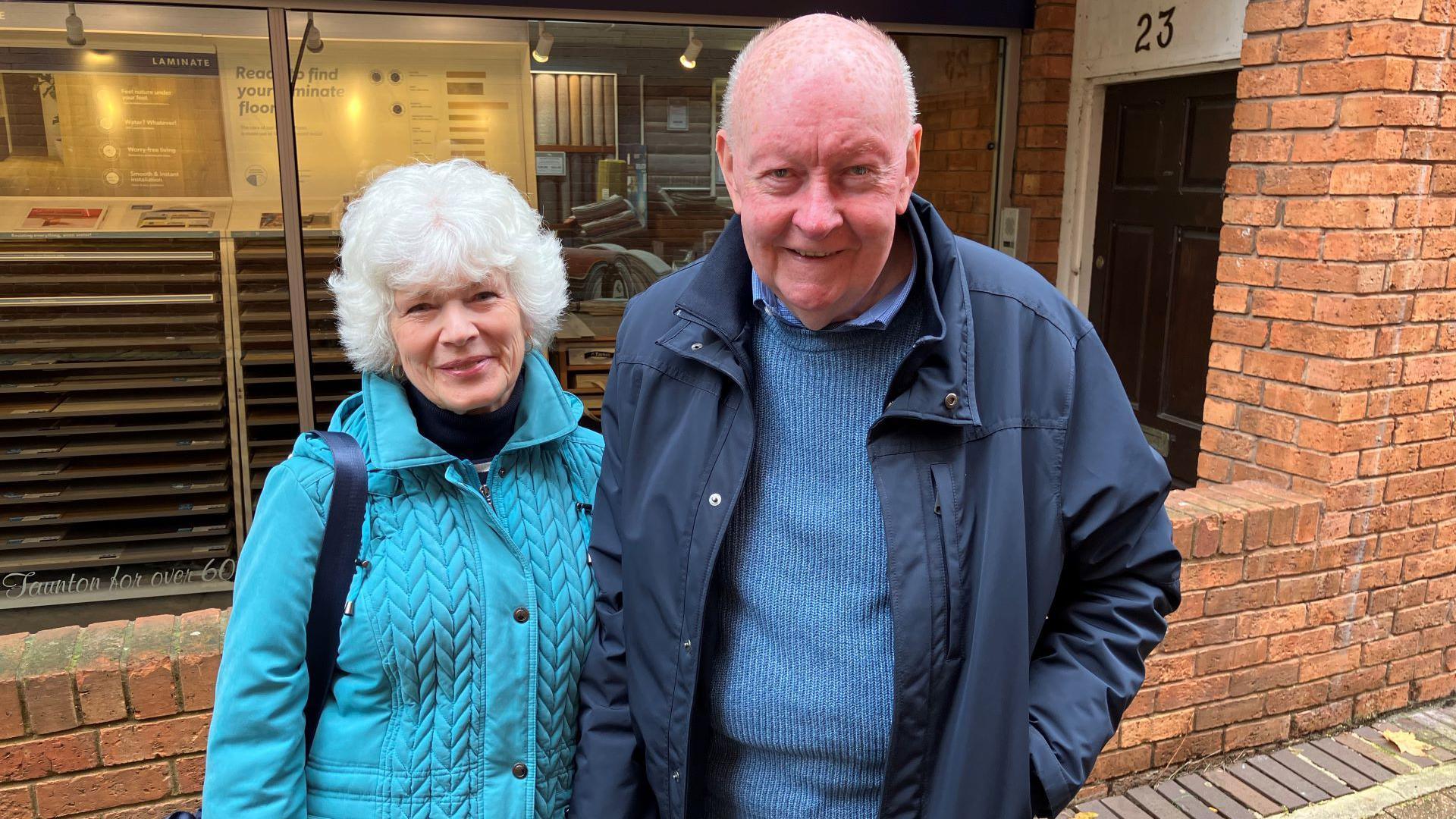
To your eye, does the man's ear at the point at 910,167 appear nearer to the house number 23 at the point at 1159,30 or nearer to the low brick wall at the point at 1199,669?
the low brick wall at the point at 1199,669

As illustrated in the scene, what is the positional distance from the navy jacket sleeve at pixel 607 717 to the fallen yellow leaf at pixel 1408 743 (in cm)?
314

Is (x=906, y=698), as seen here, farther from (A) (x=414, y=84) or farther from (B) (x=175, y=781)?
(A) (x=414, y=84)

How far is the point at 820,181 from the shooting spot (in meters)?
1.48

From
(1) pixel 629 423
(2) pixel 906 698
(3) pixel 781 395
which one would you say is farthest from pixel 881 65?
(2) pixel 906 698

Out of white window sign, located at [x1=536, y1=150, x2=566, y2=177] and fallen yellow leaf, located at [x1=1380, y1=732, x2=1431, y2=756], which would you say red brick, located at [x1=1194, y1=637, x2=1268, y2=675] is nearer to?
fallen yellow leaf, located at [x1=1380, y1=732, x2=1431, y2=756]

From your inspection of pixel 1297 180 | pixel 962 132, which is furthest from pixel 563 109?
pixel 1297 180

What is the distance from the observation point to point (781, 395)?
65.1 inches

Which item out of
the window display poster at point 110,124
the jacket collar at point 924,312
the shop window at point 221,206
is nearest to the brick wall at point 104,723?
the jacket collar at point 924,312

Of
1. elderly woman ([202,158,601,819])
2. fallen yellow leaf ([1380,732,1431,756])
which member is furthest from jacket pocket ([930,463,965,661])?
fallen yellow leaf ([1380,732,1431,756])

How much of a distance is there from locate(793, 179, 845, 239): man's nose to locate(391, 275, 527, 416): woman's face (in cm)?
54

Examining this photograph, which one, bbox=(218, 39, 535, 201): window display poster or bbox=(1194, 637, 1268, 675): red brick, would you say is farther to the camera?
bbox=(218, 39, 535, 201): window display poster

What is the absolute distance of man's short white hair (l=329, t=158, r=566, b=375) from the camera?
1613mm

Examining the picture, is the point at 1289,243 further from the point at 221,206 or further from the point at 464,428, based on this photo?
the point at 221,206

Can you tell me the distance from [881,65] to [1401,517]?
316 cm
